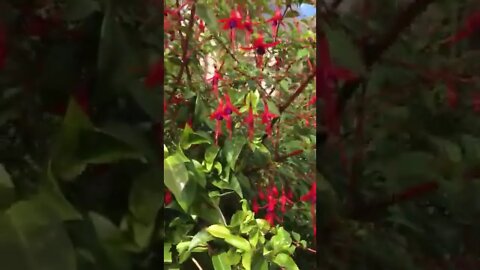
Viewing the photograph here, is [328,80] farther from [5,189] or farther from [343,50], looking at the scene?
[5,189]

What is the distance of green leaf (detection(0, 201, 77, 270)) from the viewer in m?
0.58

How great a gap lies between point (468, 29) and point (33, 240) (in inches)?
24.3

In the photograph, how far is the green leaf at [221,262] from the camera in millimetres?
831

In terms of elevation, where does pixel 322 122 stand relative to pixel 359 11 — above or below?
below

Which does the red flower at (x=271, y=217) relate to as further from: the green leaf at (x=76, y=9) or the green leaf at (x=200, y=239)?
the green leaf at (x=76, y=9)

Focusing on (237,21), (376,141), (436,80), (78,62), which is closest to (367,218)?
(376,141)

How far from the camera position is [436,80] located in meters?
0.81

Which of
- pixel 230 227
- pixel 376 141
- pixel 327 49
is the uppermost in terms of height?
pixel 327 49

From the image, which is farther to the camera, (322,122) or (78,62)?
(322,122)

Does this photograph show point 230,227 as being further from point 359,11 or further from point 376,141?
point 359,11

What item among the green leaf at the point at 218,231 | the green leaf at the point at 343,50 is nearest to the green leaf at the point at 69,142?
the green leaf at the point at 218,231

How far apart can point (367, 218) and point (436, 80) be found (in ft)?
0.70

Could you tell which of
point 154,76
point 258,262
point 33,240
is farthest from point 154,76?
point 258,262

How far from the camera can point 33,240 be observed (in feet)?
1.94
